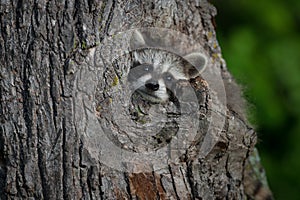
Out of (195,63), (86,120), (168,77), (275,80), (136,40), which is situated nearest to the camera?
(86,120)

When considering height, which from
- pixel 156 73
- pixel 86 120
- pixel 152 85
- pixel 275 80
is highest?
pixel 275 80

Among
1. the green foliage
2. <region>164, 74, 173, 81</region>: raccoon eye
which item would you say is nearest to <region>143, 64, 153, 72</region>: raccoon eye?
<region>164, 74, 173, 81</region>: raccoon eye

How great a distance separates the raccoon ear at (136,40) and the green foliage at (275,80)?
2.07 meters

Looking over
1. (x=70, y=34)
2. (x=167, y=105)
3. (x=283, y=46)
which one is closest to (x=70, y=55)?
(x=70, y=34)

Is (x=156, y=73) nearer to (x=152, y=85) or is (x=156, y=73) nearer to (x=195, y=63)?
(x=152, y=85)

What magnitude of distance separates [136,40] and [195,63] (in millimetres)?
399

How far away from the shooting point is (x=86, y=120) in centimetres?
347

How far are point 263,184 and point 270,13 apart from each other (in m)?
2.58

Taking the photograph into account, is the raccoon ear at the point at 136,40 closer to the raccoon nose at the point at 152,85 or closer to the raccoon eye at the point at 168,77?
the raccoon nose at the point at 152,85

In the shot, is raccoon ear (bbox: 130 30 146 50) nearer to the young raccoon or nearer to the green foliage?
the young raccoon

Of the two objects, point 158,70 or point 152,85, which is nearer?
point 152,85

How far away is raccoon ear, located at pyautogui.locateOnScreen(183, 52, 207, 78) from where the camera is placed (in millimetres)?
3824

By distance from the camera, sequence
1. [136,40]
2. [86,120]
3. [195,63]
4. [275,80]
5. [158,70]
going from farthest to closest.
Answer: [275,80]
[158,70]
[195,63]
[136,40]
[86,120]

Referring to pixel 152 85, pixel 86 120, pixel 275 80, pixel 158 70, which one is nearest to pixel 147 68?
pixel 152 85
